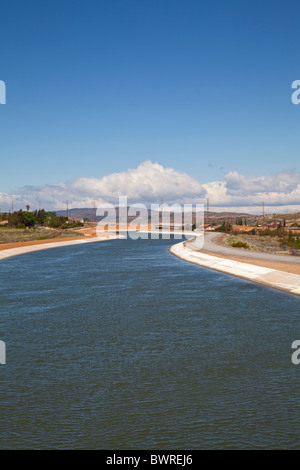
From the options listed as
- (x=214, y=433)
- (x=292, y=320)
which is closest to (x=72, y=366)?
(x=214, y=433)

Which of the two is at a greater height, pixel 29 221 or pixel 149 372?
pixel 29 221

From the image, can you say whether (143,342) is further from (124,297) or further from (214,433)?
(124,297)

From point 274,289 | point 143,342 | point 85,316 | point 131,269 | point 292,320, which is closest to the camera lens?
point 143,342

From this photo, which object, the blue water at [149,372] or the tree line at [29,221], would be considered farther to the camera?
the tree line at [29,221]

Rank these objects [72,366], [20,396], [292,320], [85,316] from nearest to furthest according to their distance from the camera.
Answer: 1. [20,396]
2. [72,366]
3. [292,320]
4. [85,316]

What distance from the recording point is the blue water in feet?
28.5

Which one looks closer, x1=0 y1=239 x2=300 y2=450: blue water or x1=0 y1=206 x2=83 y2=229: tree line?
x1=0 y1=239 x2=300 y2=450: blue water

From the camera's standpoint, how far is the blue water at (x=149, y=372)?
8.68 m

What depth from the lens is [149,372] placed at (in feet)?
39.4

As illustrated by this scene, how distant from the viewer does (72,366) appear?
1253cm

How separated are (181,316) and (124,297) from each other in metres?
5.56

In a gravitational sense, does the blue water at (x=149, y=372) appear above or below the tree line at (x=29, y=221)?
below

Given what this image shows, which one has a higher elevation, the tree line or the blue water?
the tree line

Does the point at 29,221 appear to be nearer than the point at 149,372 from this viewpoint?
No
